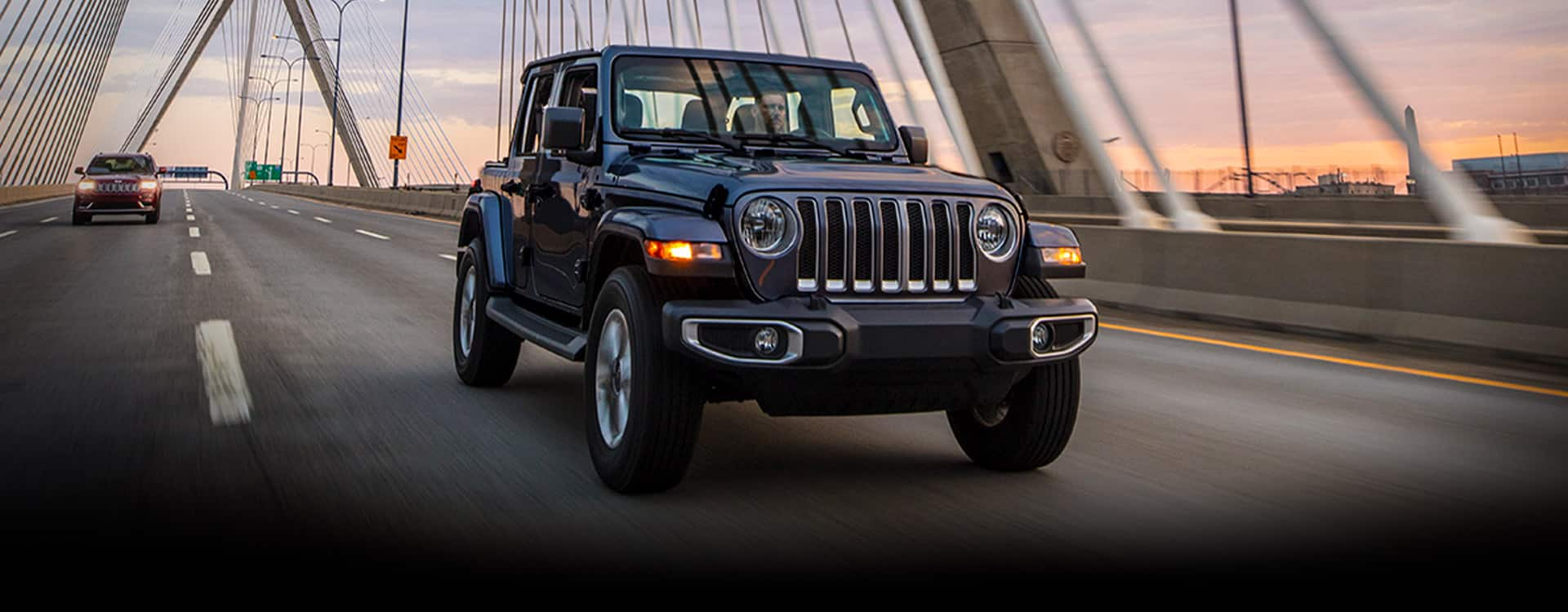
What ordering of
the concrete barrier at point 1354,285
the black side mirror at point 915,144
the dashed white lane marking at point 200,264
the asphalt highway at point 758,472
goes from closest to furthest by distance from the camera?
the asphalt highway at point 758,472 < the black side mirror at point 915,144 < the concrete barrier at point 1354,285 < the dashed white lane marking at point 200,264

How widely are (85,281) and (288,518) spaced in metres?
11.0

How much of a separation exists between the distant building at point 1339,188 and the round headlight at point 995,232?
34253 millimetres

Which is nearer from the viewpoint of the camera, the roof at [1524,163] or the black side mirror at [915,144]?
the black side mirror at [915,144]

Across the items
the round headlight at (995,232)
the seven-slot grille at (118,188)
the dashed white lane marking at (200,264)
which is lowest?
the dashed white lane marking at (200,264)

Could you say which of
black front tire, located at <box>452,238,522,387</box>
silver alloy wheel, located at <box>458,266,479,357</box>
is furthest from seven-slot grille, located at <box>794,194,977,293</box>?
silver alloy wheel, located at <box>458,266,479,357</box>

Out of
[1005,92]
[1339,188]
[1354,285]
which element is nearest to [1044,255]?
[1354,285]

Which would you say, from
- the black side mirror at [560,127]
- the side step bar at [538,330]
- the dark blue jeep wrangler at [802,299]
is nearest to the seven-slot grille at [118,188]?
the side step bar at [538,330]

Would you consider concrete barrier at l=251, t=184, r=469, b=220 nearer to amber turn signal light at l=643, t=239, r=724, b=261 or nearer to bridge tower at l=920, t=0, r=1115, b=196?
bridge tower at l=920, t=0, r=1115, b=196

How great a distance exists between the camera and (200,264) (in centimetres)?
1634

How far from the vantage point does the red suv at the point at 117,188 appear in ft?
89.8

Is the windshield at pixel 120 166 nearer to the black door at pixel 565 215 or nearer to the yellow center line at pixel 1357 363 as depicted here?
the yellow center line at pixel 1357 363

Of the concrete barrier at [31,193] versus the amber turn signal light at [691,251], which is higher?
the concrete barrier at [31,193]

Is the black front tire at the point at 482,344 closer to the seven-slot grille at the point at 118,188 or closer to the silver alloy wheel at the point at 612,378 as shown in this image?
the silver alloy wheel at the point at 612,378

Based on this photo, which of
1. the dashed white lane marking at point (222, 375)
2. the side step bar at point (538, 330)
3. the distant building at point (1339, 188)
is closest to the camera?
the side step bar at point (538, 330)
